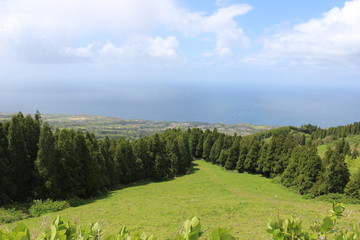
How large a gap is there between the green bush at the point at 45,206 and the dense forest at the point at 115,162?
179 cm

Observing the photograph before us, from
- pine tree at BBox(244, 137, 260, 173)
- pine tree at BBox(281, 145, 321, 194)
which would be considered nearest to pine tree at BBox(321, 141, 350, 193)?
pine tree at BBox(281, 145, 321, 194)

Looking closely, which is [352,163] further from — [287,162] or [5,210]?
[5,210]

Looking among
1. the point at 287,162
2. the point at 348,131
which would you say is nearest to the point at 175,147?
the point at 287,162

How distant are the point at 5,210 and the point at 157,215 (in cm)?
1189

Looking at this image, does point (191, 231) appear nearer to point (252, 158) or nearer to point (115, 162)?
point (115, 162)

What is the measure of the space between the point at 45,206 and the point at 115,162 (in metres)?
14.6

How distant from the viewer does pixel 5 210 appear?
54.9ft

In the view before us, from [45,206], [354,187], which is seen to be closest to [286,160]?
[354,187]

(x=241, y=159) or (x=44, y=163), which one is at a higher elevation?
(x=44, y=163)

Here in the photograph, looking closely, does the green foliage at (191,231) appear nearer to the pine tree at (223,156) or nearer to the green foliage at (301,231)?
the green foliage at (301,231)

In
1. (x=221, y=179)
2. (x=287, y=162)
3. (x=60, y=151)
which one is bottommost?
(x=221, y=179)

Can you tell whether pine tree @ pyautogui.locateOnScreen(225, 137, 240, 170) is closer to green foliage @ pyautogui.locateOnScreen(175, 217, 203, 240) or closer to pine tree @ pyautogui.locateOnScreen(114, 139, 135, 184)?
pine tree @ pyautogui.locateOnScreen(114, 139, 135, 184)

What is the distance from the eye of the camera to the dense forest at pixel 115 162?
827 inches

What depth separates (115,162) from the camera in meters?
33.1
